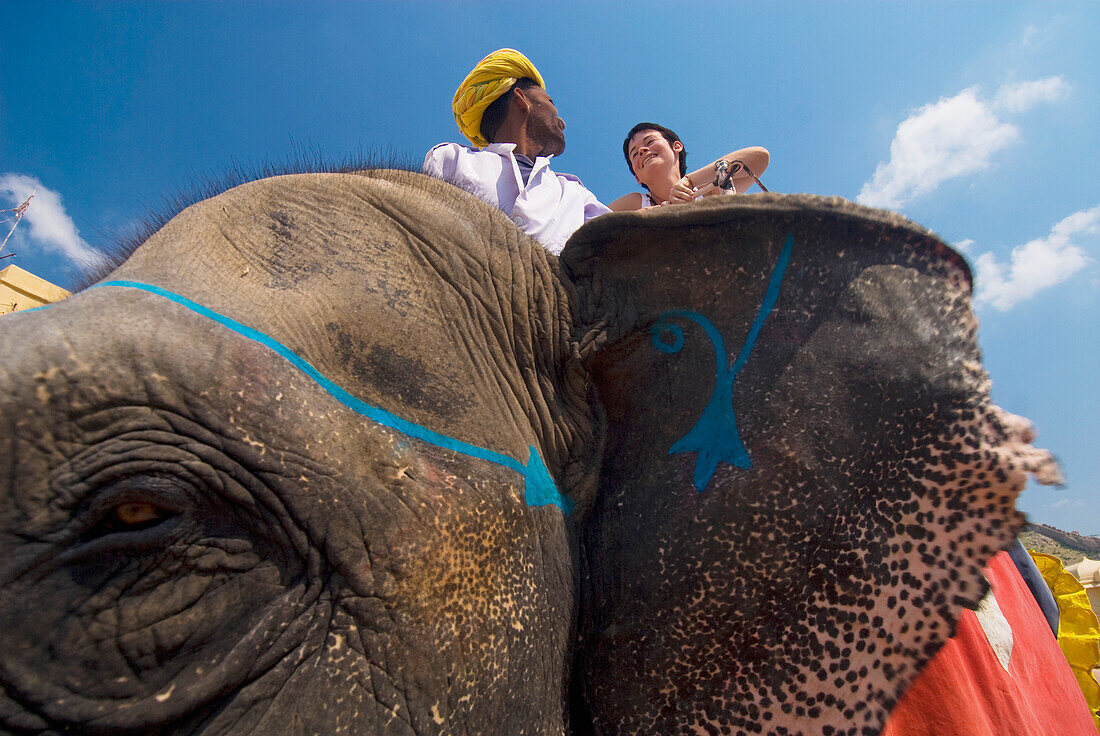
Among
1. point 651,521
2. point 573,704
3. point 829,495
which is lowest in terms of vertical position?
point 573,704

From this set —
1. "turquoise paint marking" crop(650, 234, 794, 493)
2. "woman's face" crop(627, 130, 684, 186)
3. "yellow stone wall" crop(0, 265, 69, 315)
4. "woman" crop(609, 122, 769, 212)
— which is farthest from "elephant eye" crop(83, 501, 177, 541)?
"yellow stone wall" crop(0, 265, 69, 315)

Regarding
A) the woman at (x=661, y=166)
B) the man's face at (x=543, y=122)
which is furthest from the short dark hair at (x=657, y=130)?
the man's face at (x=543, y=122)

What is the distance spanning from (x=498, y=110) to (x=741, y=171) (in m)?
1.27

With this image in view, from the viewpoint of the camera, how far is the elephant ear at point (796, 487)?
48.0 inches

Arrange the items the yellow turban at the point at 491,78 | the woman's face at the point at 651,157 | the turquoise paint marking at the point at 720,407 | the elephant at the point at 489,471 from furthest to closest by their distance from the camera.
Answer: the woman's face at the point at 651,157 < the yellow turban at the point at 491,78 < the turquoise paint marking at the point at 720,407 < the elephant at the point at 489,471

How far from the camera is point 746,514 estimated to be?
4.32 feet

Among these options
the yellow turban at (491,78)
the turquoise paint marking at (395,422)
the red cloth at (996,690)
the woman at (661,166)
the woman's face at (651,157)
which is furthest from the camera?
the woman's face at (651,157)

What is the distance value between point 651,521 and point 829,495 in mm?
387

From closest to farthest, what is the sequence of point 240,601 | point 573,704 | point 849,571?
point 240,601, point 849,571, point 573,704

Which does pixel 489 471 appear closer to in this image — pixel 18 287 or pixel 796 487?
pixel 796 487

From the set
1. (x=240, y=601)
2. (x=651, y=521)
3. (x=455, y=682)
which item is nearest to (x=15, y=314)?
(x=240, y=601)

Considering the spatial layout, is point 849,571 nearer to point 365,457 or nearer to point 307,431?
point 365,457

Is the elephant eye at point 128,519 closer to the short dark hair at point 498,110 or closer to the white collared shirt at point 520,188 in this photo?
the white collared shirt at point 520,188

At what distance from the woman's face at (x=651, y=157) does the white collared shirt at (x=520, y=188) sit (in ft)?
3.26
